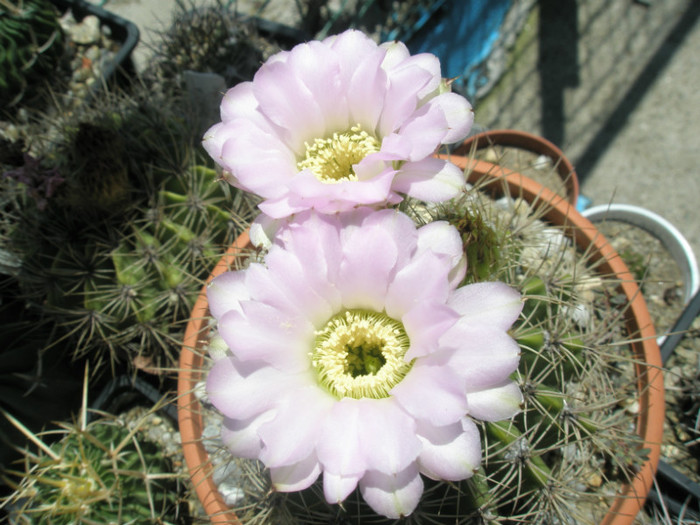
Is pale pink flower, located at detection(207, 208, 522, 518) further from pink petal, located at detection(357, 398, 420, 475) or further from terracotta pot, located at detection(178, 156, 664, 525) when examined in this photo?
terracotta pot, located at detection(178, 156, 664, 525)

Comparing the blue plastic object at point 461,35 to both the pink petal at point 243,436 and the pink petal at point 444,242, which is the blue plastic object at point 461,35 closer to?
the pink petal at point 444,242

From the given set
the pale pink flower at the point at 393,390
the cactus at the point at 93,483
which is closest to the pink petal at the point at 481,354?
the pale pink flower at the point at 393,390

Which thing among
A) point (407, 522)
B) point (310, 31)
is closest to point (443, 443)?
point (407, 522)

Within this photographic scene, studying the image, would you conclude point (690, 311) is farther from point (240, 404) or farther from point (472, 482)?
point (240, 404)

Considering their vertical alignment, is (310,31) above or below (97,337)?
above

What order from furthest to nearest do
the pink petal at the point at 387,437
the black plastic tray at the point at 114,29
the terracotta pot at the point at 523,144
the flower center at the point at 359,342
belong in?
the black plastic tray at the point at 114,29 → the terracotta pot at the point at 523,144 → the flower center at the point at 359,342 → the pink petal at the point at 387,437

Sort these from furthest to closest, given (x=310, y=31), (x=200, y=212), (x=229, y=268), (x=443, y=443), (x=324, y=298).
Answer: (x=310, y=31) → (x=200, y=212) → (x=229, y=268) → (x=324, y=298) → (x=443, y=443)

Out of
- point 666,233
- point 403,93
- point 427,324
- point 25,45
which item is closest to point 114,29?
point 25,45
